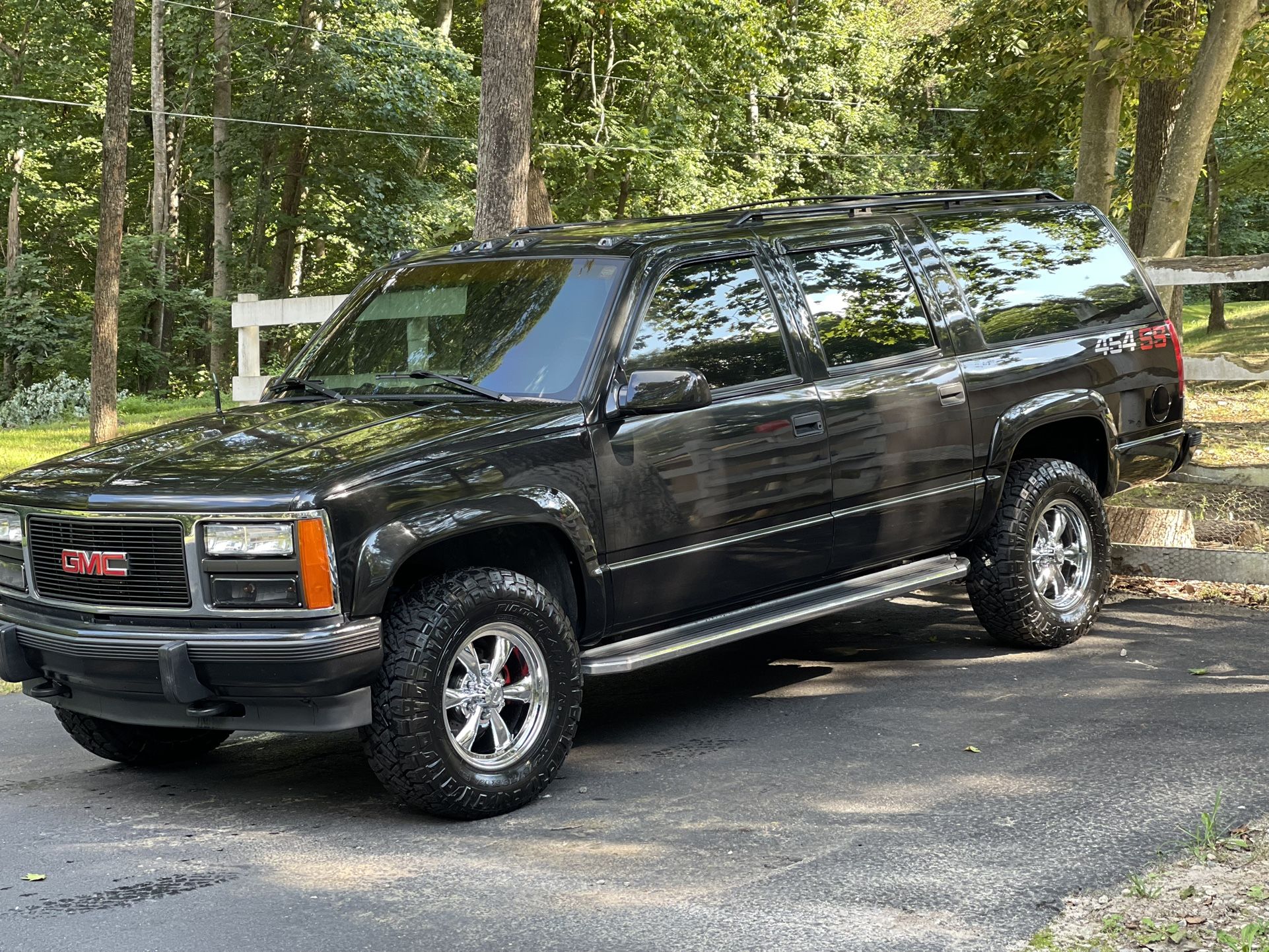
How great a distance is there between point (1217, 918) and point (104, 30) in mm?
41702

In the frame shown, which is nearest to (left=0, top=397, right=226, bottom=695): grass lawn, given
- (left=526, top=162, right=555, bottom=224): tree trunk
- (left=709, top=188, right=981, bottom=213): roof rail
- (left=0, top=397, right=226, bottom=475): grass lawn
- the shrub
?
(left=0, top=397, right=226, bottom=475): grass lawn

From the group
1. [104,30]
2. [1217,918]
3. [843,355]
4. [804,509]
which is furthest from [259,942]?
[104,30]

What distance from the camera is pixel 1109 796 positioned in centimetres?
495

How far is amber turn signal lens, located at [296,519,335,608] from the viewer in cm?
459

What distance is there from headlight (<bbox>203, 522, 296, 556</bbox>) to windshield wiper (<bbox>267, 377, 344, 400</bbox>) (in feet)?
4.33

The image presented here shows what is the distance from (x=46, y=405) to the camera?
28766mm

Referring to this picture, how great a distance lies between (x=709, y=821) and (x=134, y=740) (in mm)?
2404

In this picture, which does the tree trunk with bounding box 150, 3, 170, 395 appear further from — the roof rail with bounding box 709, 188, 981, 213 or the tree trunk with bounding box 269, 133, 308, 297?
the roof rail with bounding box 709, 188, 981, 213

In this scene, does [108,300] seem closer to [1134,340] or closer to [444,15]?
[1134,340]

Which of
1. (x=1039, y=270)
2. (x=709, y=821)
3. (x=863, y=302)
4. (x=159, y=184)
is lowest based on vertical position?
(x=709, y=821)

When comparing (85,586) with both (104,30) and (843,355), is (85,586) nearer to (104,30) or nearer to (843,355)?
(843,355)

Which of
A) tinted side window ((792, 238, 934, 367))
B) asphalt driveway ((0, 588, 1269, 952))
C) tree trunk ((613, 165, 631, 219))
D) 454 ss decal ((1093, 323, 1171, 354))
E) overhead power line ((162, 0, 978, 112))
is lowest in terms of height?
asphalt driveway ((0, 588, 1269, 952))

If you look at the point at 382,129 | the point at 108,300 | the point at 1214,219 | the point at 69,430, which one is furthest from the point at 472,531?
the point at 1214,219

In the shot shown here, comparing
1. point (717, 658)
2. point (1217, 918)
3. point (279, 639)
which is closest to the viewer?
point (1217, 918)
